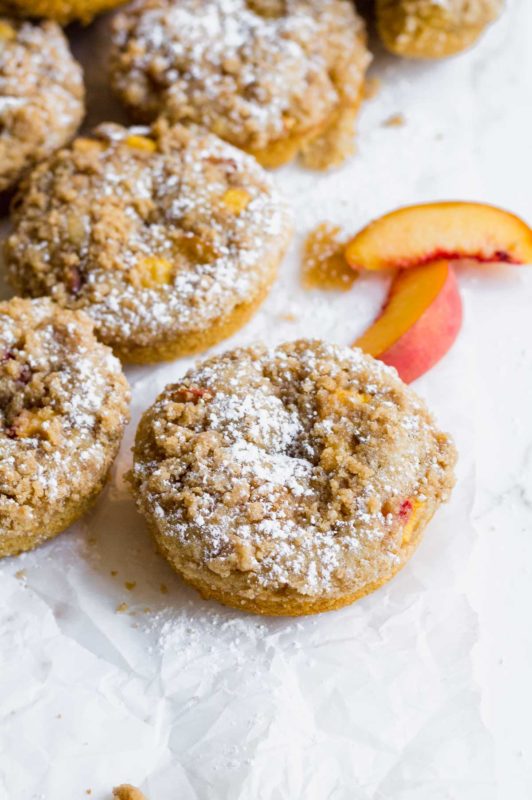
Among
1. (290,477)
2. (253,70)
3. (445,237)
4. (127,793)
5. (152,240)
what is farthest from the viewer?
(253,70)

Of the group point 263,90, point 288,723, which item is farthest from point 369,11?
point 288,723

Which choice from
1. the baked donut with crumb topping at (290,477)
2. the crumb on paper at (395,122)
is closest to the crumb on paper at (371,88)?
the crumb on paper at (395,122)

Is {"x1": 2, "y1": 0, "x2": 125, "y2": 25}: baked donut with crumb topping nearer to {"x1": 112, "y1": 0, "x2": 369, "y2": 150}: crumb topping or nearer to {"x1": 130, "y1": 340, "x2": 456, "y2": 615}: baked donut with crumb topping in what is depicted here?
{"x1": 112, "y1": 0, "x2": 369, "y2": 150}: crumb topping

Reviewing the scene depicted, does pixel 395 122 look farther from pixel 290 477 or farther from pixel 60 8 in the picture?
pixel 290 477

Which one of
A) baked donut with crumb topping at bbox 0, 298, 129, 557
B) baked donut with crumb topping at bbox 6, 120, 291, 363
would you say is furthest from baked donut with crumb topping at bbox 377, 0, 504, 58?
baked donut with crumb topping at bbox 0, 298, 129, 557

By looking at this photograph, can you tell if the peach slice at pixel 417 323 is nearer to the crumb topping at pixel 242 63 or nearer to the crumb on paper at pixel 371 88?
the crumb topping at pixel 242 63

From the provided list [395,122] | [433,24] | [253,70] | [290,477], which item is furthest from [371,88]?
[290,477]
